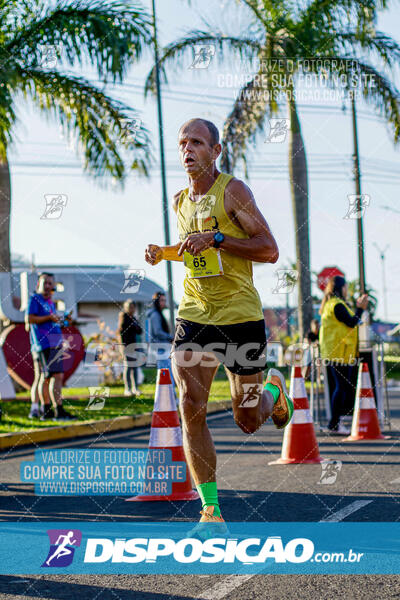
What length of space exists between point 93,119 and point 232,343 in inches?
405

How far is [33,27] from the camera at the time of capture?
1327 cm

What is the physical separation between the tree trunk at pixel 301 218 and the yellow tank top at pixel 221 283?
47.1ft

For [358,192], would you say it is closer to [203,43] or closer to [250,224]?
[203,43]

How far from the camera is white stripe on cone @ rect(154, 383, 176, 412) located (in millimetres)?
6172

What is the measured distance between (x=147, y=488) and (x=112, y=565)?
6.19 ft

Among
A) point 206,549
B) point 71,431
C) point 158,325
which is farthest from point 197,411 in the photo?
point 158,325

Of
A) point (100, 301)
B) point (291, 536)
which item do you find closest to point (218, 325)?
point (291, 536)

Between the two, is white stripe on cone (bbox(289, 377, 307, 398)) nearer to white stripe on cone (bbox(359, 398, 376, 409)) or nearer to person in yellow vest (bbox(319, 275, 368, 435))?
white stripe on cone (bbox(359, 398, 376, 409))

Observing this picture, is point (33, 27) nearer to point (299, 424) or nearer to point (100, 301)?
point (299, 424)

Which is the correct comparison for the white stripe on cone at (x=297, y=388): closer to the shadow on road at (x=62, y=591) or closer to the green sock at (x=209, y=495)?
the green sock at (x=209, y=495)

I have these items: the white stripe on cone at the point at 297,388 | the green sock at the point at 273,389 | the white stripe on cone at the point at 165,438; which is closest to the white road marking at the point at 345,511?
the green sock at the point at 273,389

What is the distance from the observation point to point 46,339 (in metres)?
10.3

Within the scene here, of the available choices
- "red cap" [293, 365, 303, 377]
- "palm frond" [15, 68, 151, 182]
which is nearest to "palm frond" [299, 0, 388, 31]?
"palm frond" [15, 68, 151, 182]

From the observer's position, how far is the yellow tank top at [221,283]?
4.33 meters
